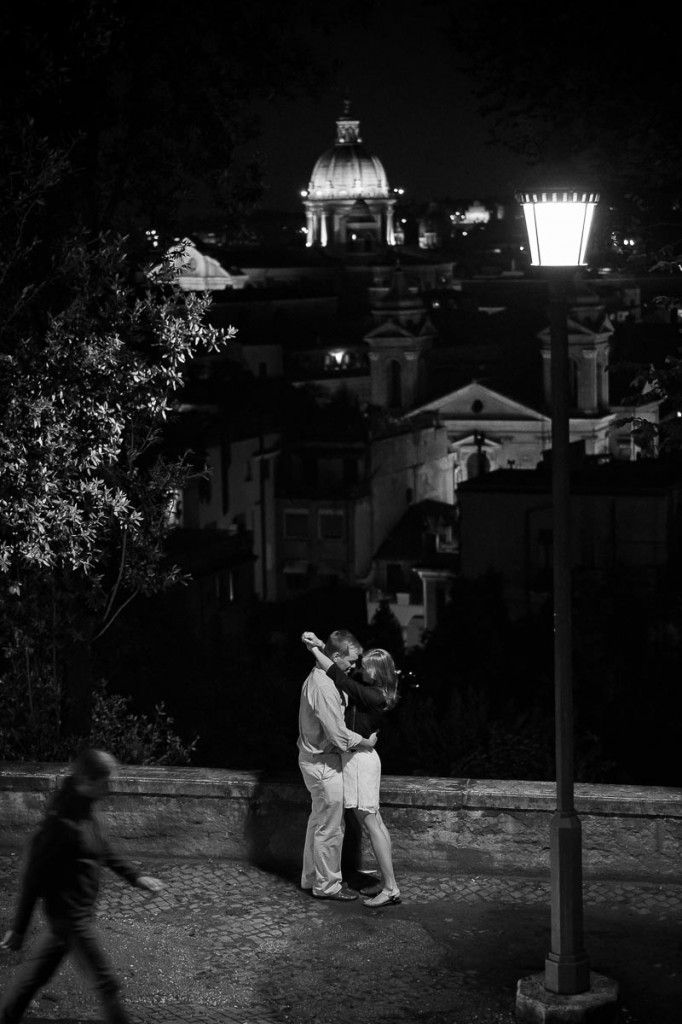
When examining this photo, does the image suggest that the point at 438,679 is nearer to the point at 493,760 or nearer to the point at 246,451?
the point at 493,760

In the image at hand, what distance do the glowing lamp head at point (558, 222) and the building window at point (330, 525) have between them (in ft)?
213

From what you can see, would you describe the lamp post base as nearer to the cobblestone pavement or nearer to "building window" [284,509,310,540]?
the cobblestone pavement

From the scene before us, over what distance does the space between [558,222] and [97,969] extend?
386cm

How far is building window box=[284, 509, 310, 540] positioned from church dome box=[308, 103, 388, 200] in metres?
85.4

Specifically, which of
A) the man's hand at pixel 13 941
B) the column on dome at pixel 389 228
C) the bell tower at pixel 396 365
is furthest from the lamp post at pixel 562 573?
the column on dome at pixel 389 228

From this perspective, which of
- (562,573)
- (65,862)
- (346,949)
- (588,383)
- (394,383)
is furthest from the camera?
(394,383)

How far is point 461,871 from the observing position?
994cm

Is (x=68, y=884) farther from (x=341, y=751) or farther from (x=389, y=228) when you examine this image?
(x=389, y=228)

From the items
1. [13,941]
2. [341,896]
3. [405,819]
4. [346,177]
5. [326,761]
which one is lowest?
[341,896]

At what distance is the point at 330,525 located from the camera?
73.4 meters

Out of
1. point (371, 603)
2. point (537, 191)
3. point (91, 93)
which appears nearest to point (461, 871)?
point (537, 191)

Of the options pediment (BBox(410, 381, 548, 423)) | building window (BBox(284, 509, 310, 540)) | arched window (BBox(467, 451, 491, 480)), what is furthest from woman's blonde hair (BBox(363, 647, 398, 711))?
pediment (BBox(410, 381, 548, 423))

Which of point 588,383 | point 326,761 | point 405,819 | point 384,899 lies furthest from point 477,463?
point 384,899

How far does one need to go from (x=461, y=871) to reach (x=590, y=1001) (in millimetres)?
2121
